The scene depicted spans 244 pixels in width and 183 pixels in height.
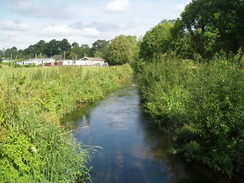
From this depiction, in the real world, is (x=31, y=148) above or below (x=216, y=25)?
below

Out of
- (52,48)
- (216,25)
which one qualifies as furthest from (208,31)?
(52,48)

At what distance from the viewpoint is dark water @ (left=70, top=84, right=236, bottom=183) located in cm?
743

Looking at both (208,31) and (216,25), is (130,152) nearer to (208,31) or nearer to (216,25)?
(208,31)

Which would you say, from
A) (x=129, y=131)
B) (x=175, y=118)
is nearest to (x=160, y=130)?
(x=129, y=131)

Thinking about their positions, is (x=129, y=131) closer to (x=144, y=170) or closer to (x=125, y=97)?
(x=144, y=170)

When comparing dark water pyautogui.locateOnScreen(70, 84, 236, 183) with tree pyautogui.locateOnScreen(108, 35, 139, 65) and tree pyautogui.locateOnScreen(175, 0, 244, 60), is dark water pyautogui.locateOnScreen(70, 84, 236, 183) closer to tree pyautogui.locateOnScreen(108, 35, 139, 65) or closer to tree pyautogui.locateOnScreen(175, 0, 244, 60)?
tree pyautogui.locateOnScreen(175, 0, 244, 60)

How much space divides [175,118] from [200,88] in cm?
209

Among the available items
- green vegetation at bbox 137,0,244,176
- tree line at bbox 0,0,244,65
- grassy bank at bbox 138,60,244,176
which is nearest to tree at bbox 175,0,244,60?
tree line at bbox 0,0,244,65

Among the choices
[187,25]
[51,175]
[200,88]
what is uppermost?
[187,25]

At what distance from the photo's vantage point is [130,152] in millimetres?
9383

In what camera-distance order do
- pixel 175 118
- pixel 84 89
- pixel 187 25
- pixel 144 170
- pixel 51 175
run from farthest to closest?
pixel 187 25, pixel 84 89, pixel 175 118, pixel 144 170, pixel 51 175

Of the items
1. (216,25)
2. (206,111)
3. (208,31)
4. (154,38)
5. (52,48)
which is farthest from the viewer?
(52,48)

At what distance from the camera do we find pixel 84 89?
63.7 feet

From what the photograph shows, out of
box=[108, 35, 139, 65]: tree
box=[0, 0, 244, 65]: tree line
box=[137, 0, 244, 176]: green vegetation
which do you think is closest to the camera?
box=[137, 0, 244, 176]: green vegetation
